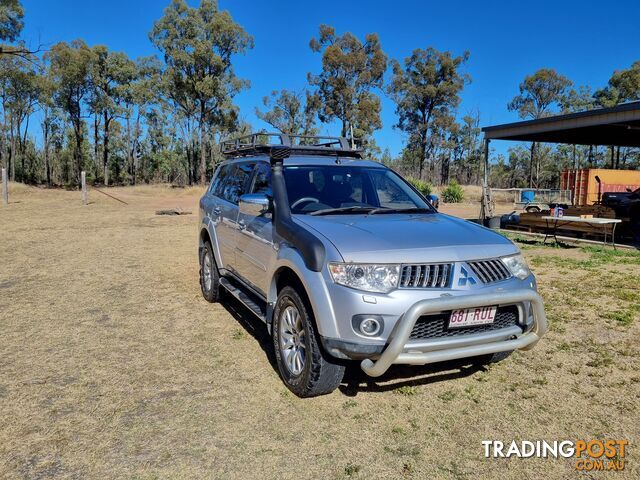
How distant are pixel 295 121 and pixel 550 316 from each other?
4964cm

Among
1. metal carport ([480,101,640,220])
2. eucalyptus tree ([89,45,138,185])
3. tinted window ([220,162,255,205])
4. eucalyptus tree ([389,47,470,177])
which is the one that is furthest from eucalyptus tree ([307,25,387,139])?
tinted window ([220,162,255,205])

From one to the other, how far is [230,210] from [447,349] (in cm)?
301

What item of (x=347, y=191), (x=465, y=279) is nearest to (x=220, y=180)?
(x=347, y=191)

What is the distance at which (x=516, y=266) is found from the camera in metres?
3.52

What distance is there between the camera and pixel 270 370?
414 centimetres

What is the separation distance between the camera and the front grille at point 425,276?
3145mm

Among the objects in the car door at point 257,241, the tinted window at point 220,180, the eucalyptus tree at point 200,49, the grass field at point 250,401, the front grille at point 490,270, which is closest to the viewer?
the grass field at point 250,401

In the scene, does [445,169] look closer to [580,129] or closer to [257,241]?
[580,129]

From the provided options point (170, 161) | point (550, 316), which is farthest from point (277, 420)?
point (170, 161)

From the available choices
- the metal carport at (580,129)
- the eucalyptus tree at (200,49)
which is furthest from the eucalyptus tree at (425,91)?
the metal carport at (580,129)

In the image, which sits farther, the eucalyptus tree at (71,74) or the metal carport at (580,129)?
the eucalyptus tree at (71,74)

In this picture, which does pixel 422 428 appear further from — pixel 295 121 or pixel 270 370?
pixel 295 121

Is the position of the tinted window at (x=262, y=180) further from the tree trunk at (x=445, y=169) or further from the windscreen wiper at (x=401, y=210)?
the tree trunk at (x=445, y=169)

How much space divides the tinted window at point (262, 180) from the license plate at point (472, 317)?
2.09m
